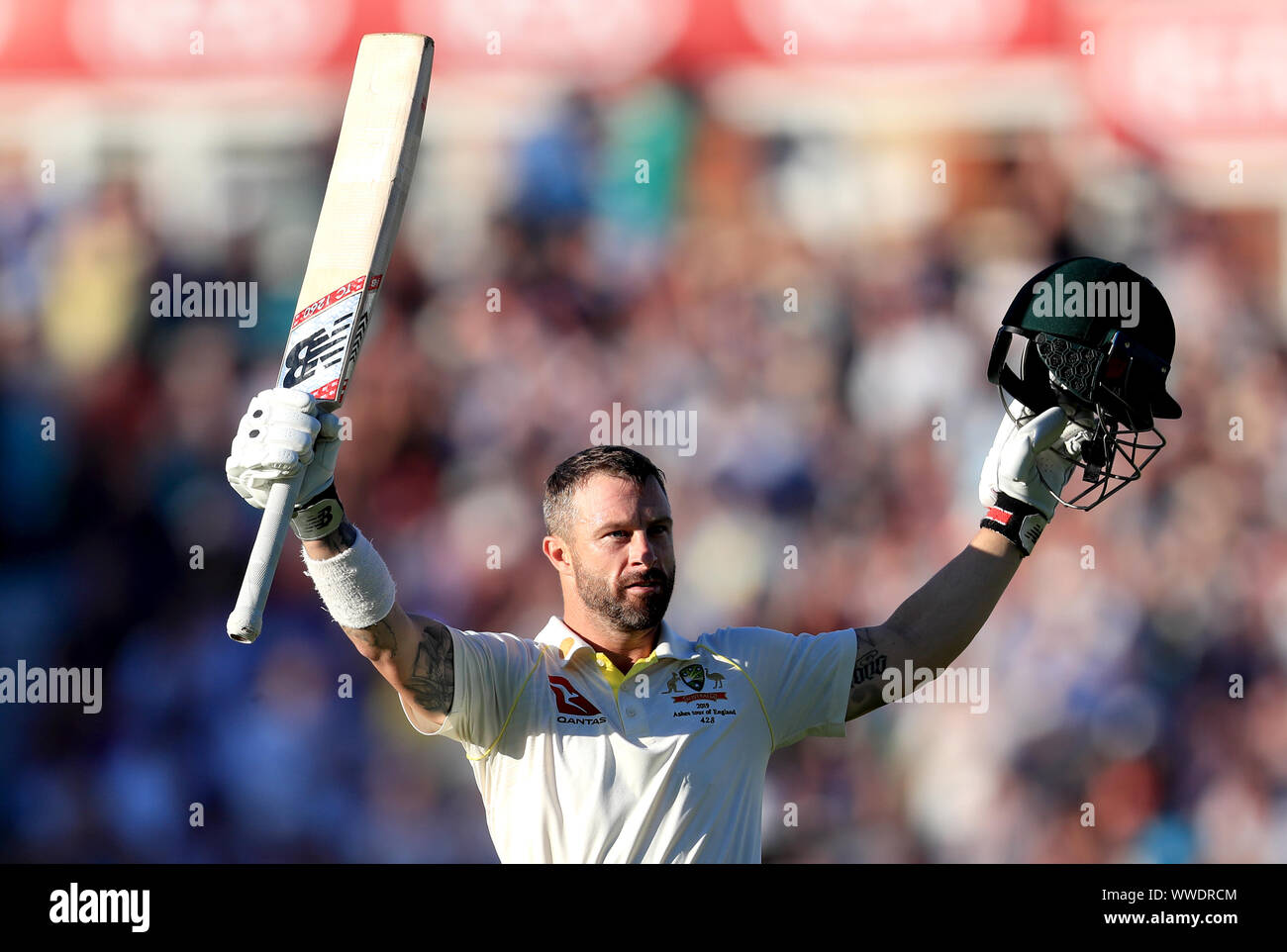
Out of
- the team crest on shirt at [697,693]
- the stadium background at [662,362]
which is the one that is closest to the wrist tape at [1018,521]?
the team crest on shirt at [697,693]

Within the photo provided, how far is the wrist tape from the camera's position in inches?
109

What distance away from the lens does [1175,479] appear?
4.58 m

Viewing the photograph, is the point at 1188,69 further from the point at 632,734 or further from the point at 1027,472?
the point at 632,734

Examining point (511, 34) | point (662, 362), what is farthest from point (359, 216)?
A: point (511, 34)

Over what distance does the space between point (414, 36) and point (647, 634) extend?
1.30 m

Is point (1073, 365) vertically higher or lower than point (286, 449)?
higher

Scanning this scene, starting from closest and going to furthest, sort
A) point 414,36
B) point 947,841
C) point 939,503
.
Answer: point 414,36
point 947,841
point 939,503

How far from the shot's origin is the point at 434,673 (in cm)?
254

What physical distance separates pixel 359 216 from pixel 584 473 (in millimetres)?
679

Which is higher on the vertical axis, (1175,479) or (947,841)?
(1175,479)

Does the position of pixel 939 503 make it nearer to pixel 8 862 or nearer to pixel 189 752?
pixel 189 752

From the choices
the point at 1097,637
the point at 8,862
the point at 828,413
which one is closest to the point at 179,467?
the point at 8,862

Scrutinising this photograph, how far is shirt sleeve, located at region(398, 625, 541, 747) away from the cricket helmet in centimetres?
114

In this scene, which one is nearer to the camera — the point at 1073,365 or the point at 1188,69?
the point at 1073,365
